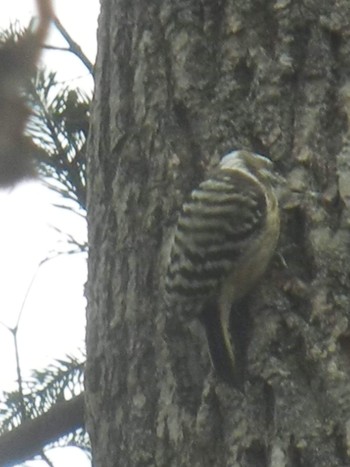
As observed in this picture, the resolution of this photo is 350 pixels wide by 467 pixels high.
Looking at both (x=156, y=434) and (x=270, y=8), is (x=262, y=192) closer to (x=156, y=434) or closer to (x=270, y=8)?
(x=270, y=8)

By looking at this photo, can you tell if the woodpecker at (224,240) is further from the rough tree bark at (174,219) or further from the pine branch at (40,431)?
the pine branch at (40,431)

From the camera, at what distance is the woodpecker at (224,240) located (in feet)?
6.78

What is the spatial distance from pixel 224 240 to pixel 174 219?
11cm

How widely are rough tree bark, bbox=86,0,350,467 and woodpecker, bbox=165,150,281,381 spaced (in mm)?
39

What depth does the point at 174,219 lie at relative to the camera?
7.14ft

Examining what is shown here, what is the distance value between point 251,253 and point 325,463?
0.49 metres

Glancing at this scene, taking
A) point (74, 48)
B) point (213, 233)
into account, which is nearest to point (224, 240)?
point (213, 233)

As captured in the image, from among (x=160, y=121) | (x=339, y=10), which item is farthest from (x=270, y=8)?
(x=160, y=121)

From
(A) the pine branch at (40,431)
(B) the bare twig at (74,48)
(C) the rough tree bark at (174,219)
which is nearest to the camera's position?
(C) the rough tree bark at (174,219)

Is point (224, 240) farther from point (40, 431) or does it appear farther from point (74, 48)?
point (74, 48)

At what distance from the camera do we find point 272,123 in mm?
2150

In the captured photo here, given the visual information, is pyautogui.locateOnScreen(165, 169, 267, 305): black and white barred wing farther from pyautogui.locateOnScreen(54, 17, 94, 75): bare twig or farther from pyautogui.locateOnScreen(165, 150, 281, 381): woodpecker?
pyautogui.locateOnScreen(54, 17, 94, 75): bare twig

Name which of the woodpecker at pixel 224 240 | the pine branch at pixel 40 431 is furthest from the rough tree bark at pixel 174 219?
the pine branch at pixel 40 431

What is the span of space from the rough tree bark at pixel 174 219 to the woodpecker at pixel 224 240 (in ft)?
0.13
